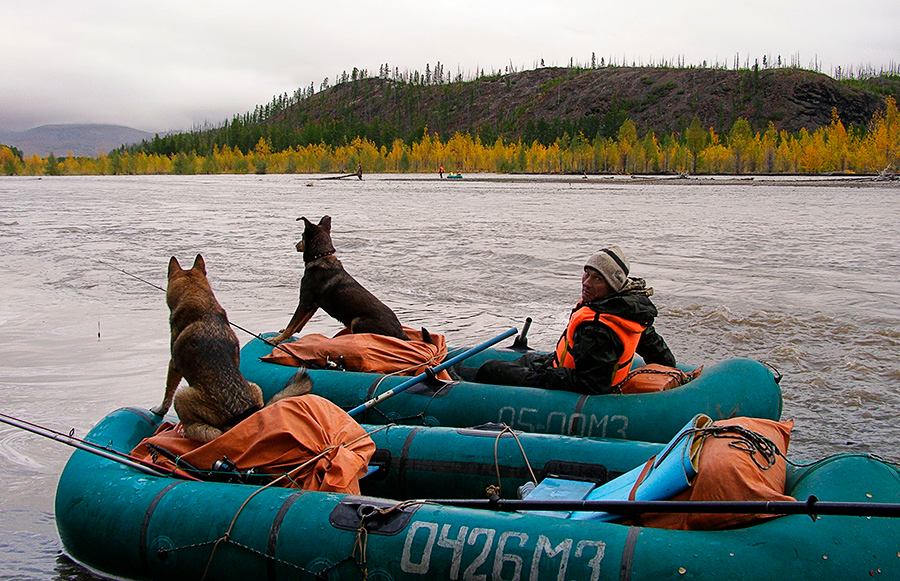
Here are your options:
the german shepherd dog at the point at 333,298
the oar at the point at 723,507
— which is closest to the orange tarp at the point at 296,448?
the oar at the point at 723,507

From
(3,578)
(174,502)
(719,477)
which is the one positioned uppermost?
(719,477)

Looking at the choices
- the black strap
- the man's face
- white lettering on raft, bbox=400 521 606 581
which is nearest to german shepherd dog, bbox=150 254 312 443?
white lettering on raft, bbox=400 521 606 581

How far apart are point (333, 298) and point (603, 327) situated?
10.9ft

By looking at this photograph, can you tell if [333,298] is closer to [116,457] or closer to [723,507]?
[116,457]

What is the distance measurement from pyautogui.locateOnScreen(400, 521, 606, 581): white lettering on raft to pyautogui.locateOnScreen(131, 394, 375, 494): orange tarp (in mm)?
875

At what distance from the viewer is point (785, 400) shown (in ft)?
24.2

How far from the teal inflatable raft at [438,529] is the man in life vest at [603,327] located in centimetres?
92

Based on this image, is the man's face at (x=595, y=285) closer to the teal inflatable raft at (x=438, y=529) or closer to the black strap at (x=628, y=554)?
the teal inflatable raft at (x=438, y=529)

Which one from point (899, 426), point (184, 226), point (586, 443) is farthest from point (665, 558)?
point (184, 226)

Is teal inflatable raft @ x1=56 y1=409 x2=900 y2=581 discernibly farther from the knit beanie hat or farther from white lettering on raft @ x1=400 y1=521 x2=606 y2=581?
the knit beanie hat

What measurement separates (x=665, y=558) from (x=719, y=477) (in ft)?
1.39

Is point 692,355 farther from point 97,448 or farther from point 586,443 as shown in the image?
point 97,448

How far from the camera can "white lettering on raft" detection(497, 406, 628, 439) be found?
528 cm

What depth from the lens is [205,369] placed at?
16.0 ft
